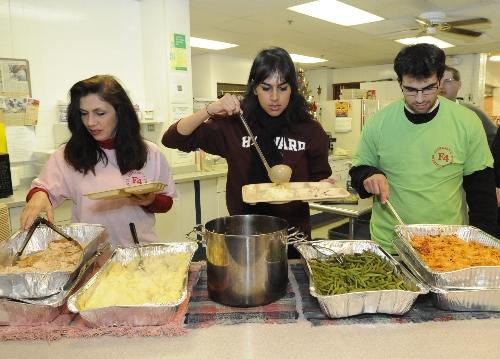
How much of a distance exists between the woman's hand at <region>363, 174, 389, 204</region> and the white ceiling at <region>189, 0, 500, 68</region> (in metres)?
3.60

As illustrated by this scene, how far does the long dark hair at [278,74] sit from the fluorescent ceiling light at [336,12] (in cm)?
332

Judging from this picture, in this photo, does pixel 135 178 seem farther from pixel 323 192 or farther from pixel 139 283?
pixel 323 192

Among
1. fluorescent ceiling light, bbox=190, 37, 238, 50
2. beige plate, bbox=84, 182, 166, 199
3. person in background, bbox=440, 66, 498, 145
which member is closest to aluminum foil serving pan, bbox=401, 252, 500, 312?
beige plate, bbox=84, 182, 166, 199

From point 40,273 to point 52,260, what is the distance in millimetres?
191

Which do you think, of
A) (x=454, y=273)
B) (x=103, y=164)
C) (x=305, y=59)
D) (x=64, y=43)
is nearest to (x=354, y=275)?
(x=454, y=273)

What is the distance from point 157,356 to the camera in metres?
1.03

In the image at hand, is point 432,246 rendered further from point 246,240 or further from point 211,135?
point 211,135

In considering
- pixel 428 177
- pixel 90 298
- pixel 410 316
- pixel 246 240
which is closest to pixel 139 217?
pixel 90 298

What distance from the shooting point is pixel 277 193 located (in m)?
1.60

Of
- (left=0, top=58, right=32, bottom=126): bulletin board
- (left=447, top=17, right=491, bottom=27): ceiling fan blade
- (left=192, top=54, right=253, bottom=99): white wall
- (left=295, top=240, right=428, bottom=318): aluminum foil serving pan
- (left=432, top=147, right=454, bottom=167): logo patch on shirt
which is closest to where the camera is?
(left=295, top=240, right=428, bottom=318): aluminum foil serving pan

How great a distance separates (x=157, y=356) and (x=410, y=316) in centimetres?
75

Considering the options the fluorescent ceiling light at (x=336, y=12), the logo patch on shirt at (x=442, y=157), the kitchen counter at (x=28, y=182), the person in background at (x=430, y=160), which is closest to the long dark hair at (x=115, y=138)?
the person in background at (x=430, y=160)

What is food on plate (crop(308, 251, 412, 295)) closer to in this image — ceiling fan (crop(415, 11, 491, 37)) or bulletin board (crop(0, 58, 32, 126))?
bulletin board (crop(0, 58, 32, 126))

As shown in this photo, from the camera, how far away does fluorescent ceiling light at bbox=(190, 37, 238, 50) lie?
22.0ft
